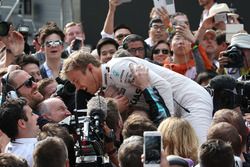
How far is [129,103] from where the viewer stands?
7.82 m

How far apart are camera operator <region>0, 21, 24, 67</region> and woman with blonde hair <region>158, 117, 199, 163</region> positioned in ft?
11.9

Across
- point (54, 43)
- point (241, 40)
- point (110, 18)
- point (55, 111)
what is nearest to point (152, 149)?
point (55, 111)

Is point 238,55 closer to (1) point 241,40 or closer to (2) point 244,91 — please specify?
(1) point 241,40

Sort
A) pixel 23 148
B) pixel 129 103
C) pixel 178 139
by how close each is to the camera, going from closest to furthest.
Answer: pixel 178 139
pixel 23 148
pixel 129 103

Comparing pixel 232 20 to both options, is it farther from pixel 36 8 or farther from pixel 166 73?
pixel 36 8

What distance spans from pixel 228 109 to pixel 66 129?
4.41 ft

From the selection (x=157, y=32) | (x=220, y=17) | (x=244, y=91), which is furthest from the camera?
(x=157, y=32)

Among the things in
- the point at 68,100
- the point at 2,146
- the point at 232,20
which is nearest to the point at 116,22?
the point at 232,20

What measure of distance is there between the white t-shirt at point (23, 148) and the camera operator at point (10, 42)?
3095 millimetres

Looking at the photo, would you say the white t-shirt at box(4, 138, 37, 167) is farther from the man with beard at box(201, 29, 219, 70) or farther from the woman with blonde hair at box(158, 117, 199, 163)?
the man with beard at box(201, 29, 219, 70)

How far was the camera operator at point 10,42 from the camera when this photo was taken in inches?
400

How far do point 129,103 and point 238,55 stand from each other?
4.54ft

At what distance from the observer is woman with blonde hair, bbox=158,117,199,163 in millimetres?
6742

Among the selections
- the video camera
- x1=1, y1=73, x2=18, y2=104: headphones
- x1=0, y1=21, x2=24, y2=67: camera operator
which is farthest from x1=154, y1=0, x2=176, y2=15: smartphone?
the video camera
